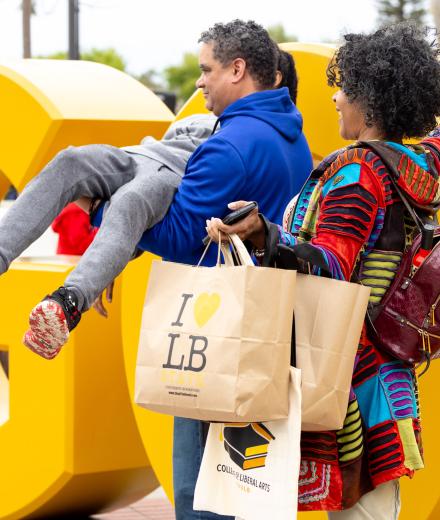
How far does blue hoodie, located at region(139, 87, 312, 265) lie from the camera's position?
3.18m

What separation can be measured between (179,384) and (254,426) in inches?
8.4

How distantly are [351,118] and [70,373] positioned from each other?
2388 millimetres

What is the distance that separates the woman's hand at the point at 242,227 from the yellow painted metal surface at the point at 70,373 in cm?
197

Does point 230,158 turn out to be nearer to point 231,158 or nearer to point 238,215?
point 231,158

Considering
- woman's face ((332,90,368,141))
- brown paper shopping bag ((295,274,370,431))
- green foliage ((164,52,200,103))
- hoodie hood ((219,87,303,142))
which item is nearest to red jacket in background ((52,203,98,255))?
hoodie hood ((219,87,303,142))

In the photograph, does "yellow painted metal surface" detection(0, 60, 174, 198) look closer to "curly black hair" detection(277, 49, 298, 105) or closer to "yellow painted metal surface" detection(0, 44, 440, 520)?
"yellow painted metal surface" detection(0, 44, 440, 520)

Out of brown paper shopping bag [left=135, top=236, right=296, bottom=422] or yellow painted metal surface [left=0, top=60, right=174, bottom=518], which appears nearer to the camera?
brown paper shopping bag [left=135, top=236, right=296, bottom=422]

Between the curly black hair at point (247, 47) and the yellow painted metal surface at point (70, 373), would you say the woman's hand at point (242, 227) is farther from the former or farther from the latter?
the yellow painted metal surface at point (70, 373)

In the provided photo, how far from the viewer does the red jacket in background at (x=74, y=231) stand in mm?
5535

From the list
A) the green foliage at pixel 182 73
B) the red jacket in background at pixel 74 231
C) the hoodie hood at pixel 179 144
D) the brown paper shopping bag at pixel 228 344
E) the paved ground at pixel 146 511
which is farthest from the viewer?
the green foliage at pixel 182 73

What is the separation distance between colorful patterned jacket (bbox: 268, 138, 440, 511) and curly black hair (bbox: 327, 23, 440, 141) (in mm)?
88

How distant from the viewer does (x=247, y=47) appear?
3.44 meters

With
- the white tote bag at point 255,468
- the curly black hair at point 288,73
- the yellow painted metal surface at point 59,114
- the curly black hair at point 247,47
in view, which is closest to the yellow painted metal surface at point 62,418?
the yellow painted metal surface at point 59,114

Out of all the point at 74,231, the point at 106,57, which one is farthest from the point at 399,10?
the point at 74,231
